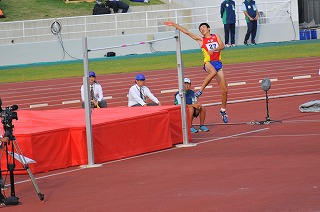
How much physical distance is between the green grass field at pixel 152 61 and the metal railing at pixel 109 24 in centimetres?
250

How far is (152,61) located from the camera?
3228 centimetres

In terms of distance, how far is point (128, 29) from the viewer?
124ft

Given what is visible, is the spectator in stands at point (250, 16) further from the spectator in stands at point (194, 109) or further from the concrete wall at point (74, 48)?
the spectator in stands at point (194, 109)

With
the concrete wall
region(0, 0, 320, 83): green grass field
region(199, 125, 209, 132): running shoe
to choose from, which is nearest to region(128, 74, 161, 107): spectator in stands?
region(199, 125, 209, 132): running shoe

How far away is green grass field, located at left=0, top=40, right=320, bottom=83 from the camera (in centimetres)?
3000

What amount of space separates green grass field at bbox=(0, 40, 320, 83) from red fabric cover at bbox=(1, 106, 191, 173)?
1393cm

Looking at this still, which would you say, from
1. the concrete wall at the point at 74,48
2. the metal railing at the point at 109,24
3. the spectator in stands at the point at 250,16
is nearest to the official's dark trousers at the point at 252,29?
the spectator in stands at the point at 250,16

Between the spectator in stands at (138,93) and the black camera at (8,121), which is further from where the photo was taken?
the spectator in stands at (138,93)

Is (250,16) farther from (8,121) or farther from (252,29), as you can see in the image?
(8,121)

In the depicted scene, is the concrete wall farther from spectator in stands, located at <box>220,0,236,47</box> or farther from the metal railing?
spectator in stands, located at <box>220,0,236,47</box>

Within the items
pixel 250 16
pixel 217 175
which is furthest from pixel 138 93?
pixel 250 16

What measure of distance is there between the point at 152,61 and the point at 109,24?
6.16 metres

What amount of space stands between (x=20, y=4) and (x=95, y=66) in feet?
36.2

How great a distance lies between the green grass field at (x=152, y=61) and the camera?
3000 cm
